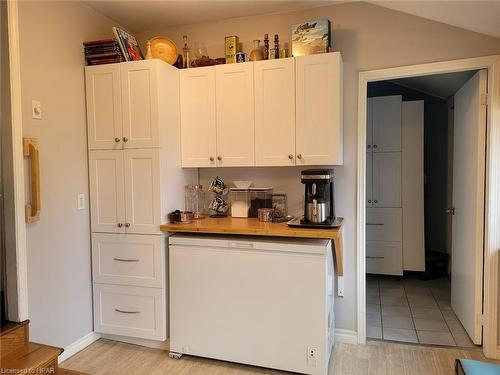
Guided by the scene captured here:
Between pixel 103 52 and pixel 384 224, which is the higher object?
pixel 103 52

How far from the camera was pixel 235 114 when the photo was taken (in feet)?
8.65

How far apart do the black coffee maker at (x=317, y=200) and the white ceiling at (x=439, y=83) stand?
1.79m

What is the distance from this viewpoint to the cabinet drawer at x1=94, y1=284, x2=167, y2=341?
8.44ft

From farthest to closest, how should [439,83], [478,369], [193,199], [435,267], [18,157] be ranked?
[435,267] < [439,83] < [193,199] < [18,157] < [478,369]

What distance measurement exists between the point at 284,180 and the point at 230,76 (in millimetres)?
937

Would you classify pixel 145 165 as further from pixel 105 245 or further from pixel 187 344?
pixel 187 344

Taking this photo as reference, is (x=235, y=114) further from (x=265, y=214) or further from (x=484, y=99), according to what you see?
(x=484, y=99)

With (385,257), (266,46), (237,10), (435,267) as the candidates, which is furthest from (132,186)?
(435,267)

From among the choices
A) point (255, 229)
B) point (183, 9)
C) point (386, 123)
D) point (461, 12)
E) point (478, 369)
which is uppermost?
point (183, 9)

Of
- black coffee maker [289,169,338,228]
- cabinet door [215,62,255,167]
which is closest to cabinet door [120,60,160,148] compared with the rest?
cabinet door [215,62,255,167]

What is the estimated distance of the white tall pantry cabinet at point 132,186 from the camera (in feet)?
8.31

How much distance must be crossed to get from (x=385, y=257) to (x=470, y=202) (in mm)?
1644

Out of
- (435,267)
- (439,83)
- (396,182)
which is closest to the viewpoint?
(439,83)

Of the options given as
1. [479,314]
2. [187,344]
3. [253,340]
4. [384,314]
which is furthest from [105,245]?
[479,314]
